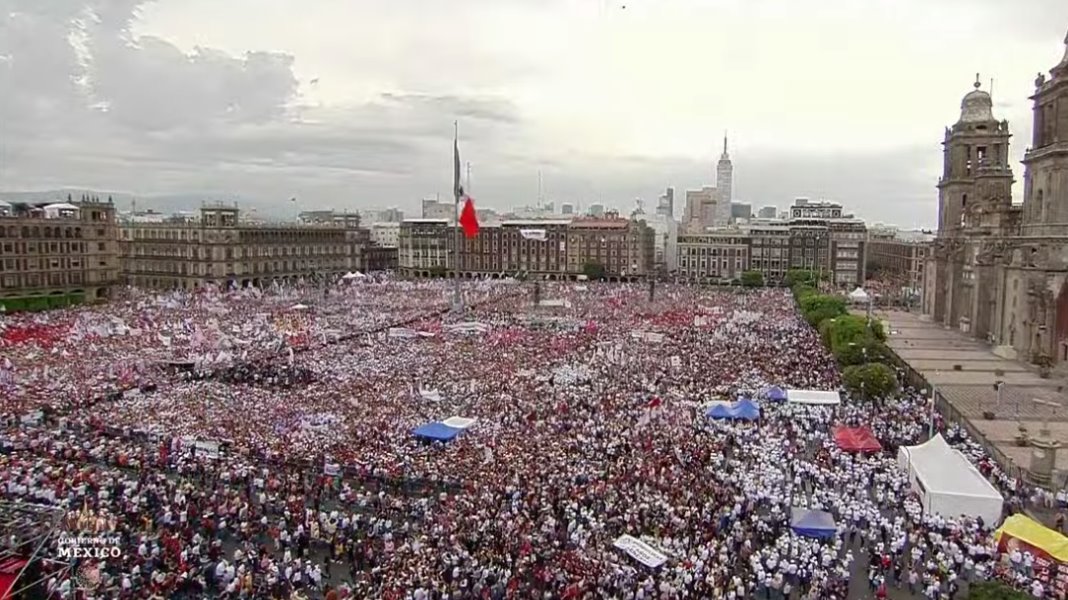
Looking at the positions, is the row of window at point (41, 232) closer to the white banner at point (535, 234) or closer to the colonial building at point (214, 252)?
the colonial building at point (214, 252)

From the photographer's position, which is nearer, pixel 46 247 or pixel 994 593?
pixel 994 593

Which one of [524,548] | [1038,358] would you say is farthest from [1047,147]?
→ [524,548]

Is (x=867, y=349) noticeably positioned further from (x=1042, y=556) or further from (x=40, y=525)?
(x=40, y=525)

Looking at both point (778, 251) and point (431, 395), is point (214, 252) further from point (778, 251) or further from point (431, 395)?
point (778, 251)

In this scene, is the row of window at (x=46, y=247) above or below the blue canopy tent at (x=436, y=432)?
above

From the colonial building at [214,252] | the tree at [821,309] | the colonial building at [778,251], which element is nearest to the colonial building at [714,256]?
the colonial building at [778,251]

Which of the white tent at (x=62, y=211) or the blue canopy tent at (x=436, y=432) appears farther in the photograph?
the white tent at (x=62, y=211)

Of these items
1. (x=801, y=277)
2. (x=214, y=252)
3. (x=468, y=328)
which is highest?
(x=214, y=252)

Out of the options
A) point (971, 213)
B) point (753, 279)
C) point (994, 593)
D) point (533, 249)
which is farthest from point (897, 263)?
point (994, 593)
